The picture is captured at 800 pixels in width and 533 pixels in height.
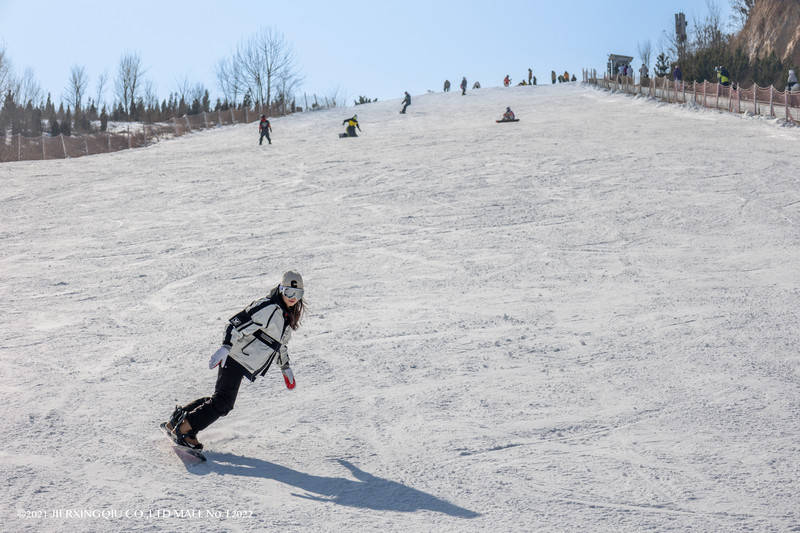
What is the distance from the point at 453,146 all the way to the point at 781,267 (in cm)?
1448

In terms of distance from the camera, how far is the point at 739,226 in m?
13.5

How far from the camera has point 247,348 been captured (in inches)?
228

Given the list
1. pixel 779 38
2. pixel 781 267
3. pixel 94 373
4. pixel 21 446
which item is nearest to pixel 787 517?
pixel 21 446

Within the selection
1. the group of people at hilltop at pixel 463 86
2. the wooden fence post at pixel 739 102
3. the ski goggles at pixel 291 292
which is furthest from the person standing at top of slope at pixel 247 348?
the group of people at hilltop at pixel 463 86

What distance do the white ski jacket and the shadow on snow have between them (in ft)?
2.17

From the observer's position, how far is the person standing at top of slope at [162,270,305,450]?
226 inches

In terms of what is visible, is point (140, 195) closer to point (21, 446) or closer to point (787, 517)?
point (21, 446)

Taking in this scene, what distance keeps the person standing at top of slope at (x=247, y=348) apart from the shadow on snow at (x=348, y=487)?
0.33 m

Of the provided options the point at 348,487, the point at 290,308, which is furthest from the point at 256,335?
the point at 348,487

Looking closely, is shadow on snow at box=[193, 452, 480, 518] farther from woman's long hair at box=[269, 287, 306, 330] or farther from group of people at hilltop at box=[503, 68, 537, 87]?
group of people at hilltop at box=[503, 68, 537, 87]

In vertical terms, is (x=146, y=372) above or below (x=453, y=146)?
below

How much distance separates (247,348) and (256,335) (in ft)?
0.39

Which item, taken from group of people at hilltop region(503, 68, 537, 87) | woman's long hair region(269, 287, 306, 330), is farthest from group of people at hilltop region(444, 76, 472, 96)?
woman's long hair region(269, 287, 306, 330)

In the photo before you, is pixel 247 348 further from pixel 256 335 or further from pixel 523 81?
pixel 523 81
